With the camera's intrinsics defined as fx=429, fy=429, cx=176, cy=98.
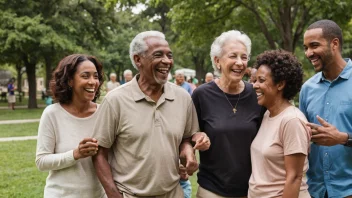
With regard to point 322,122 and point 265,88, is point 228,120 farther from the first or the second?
point 322,122

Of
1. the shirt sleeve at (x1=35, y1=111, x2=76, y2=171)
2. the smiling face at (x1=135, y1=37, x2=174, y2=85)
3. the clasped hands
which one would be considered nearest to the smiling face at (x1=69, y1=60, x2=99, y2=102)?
the shirt sleeve at (x1=35, y1=111, x2=76, y2=171)

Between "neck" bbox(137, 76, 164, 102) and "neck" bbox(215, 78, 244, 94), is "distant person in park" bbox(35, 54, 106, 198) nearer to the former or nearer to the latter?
"neck" bbox(137, 76, 164, 102)

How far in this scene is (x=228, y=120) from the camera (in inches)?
132

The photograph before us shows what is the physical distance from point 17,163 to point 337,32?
810cm

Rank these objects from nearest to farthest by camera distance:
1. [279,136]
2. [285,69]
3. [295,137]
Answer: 1. [295,137]
2. [279,136]
3. [285,69]

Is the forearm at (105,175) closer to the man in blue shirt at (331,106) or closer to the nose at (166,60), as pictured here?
the nose at (166,60)

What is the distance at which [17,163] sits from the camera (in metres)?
9.59

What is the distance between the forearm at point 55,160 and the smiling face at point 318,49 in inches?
79.8

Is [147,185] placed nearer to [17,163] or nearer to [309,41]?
[309,41]

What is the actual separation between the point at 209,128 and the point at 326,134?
875 mm

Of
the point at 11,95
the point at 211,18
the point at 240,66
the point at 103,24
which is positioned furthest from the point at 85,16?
the point at 240,66

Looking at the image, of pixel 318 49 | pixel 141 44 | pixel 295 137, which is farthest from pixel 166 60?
pixel 318 49

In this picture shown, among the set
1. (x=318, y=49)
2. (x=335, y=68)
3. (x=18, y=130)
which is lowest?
(x=18, y=130)

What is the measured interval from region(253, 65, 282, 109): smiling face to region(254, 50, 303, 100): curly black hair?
0.10 ft
